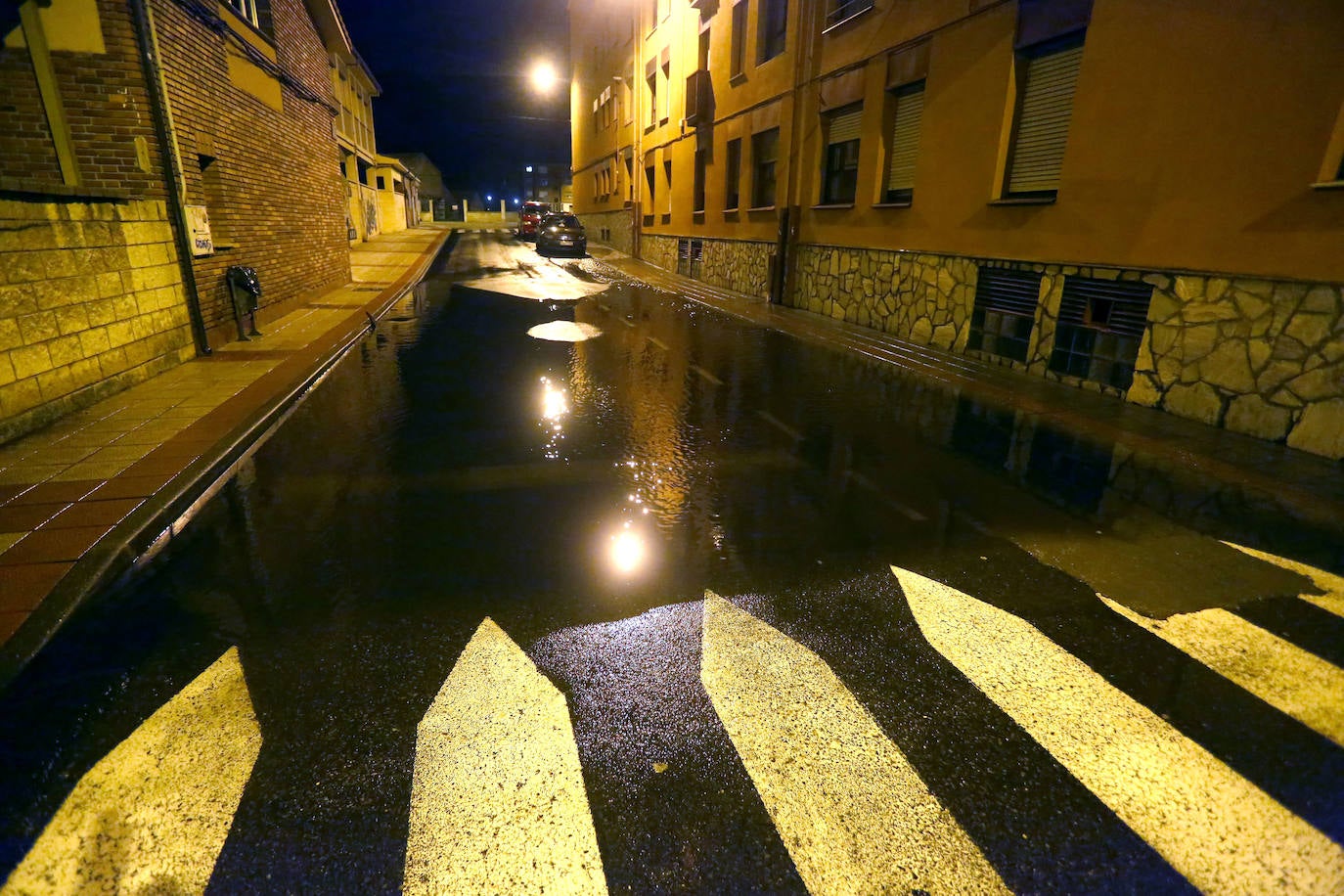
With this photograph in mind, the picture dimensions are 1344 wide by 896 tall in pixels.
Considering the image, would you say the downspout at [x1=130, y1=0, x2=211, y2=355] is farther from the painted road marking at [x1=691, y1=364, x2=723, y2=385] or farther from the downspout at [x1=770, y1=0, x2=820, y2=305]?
the downspout at [x1=770, y1=0, x2=820, y2=305]

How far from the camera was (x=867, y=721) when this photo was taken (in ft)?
8.25

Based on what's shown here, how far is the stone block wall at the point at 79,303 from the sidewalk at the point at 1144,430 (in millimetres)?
9159

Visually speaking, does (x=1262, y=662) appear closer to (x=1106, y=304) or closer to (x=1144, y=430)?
(x=1144, y=430)

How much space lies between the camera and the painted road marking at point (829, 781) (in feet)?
6.31

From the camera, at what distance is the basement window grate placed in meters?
7.50

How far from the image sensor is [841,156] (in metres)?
13.9

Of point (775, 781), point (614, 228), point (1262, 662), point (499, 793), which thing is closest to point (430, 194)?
point (614, 228)

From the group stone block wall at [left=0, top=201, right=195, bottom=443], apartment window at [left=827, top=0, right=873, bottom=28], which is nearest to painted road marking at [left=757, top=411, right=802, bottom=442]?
stone block wall at [left=0, top=201, right=195, bottom=443]

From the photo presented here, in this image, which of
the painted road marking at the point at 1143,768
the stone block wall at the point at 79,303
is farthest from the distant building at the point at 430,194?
the painted road marking at the point at 1143,768

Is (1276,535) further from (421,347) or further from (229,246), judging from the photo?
(229,246)

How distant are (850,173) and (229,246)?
11196 millimetres

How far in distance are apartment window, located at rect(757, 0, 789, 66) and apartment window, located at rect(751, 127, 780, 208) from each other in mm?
1847

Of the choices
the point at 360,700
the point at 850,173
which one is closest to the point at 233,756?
the point at 360,700

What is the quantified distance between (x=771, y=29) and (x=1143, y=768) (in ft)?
60.3
